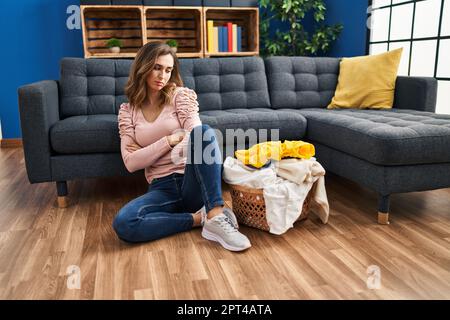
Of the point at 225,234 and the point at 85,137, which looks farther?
the point at 85,137

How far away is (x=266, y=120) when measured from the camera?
2553 mm

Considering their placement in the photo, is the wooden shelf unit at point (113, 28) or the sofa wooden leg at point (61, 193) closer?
the sofa wooden leg at point (61, 193)

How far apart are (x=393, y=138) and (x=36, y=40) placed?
141 inches

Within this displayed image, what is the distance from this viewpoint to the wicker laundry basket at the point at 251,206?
189cm

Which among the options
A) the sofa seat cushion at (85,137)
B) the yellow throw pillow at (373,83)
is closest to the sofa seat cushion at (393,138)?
the yellow throw pillow at (373,83)

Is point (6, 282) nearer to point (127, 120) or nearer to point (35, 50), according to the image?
point (127, 120)

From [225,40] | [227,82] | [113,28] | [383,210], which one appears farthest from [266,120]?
[113,28]

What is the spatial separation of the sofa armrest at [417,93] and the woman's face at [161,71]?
1.72 meters

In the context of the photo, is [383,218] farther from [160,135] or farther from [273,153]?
[160,135]

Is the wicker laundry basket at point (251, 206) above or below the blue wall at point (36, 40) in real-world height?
below

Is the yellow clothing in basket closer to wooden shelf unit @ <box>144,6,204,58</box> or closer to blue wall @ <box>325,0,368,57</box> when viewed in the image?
wooden shelf unit @ <box>144,6,204,58</box>

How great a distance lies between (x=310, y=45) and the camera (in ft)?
13.7

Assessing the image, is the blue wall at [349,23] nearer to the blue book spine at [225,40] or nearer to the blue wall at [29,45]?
the blue book spine at [225,40]

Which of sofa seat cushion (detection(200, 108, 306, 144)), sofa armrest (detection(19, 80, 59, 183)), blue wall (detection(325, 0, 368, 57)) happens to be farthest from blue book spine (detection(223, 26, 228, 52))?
sofa armrest (detection(19, 80, 59, 183))
